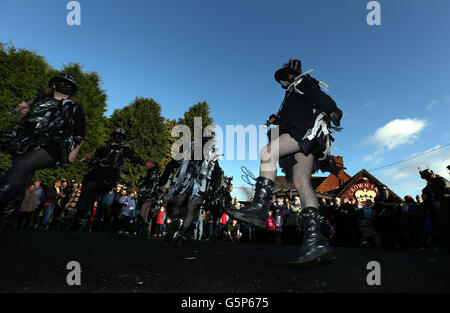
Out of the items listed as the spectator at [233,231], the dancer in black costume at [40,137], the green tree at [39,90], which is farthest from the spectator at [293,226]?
the green tree at [39,90]

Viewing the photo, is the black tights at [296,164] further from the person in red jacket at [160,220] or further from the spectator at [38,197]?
the person in red jacket at [160,220]

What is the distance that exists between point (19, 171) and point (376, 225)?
955 centimetres

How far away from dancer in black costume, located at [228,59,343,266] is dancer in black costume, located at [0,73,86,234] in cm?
216

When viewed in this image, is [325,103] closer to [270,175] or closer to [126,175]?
[270,175]

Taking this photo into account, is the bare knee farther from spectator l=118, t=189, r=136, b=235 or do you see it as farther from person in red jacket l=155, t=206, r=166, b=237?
person in red jacket l=155, t=206, r=166, b=237

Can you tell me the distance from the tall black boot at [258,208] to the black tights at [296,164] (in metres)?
0.08

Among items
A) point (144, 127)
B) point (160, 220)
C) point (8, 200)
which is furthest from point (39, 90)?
point (8, 200)

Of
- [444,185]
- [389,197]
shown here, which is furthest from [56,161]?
[389,197]

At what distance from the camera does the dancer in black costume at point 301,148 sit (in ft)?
7.57

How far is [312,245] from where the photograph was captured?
2119 mm

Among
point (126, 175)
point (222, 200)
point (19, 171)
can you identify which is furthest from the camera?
point (126, 175)

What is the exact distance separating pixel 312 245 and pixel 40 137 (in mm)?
3031

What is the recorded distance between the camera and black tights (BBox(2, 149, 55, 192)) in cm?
252
